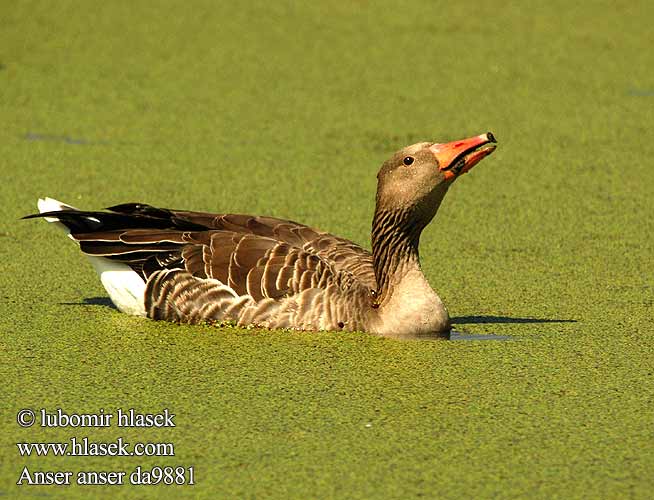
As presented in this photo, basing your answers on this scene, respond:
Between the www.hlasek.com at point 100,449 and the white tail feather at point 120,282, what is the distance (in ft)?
4.23

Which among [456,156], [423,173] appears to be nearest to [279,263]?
[423,173]

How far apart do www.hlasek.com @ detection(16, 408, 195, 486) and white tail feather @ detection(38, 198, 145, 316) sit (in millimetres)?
1288

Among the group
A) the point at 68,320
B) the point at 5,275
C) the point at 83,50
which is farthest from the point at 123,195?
the point at 83,50

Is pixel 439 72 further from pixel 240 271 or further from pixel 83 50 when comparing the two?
pixel 240 271

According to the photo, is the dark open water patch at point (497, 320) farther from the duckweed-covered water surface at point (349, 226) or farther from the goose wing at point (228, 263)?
the goose wing at point (228, 263)

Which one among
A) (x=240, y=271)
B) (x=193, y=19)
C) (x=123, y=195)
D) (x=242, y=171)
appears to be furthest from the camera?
(x=193, y=19)

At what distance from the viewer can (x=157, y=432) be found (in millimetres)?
4465

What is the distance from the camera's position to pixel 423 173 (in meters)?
5.56

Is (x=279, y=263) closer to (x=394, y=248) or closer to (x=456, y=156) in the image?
(x=394, y=248)

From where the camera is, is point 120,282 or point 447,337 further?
point 120,282

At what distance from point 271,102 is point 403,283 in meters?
4.41

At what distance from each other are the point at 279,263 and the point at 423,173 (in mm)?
734

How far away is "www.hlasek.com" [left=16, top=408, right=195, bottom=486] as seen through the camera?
4.06 m

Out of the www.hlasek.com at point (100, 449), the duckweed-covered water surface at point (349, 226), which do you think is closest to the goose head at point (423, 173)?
the duckweed-covered water surface at point (349, 226)
